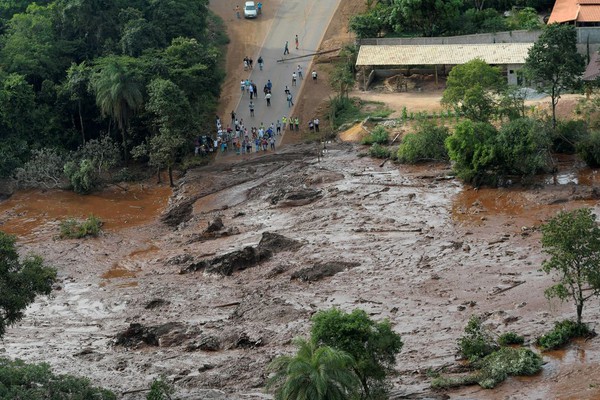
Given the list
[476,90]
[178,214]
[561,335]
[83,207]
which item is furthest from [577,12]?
[561,335]

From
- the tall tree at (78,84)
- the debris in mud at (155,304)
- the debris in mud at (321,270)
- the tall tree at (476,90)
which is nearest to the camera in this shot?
the debris in mud at (155,304)

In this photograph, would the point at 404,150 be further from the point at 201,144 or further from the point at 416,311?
the point at 416,311

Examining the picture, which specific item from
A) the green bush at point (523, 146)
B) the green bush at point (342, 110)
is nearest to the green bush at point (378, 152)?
the green bush at point (342, 110)

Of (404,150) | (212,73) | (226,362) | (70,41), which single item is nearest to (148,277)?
(226,362)

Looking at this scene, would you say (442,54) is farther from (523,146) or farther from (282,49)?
(523,146)

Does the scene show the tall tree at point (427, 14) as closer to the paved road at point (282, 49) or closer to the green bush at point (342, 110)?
the paved road at point (282, 49)

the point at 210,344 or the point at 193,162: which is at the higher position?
the point at 193,162
